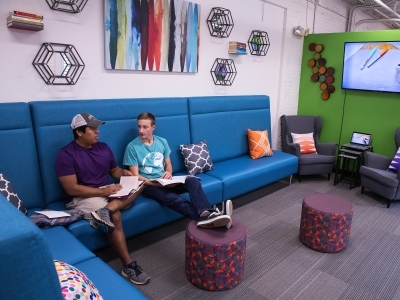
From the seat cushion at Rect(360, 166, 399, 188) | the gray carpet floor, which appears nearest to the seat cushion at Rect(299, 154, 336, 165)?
→ the seat cushion at Rect(360, 166, 399, 188)

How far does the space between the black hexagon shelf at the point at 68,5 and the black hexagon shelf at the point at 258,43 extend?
2.47m

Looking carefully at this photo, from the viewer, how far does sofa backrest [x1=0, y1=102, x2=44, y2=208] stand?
7.80 feet

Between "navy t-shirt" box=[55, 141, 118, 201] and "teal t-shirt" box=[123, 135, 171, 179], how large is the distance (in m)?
0.22

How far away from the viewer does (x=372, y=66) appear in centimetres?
462

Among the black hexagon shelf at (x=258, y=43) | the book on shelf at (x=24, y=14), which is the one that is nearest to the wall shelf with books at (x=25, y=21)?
the book on shelf at (x=24, y=14)

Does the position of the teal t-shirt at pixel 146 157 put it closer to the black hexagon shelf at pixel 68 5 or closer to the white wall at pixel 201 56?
the white wall at pixel 201 56

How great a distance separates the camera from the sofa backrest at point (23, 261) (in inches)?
25.2

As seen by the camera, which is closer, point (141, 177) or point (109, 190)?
point (109, 190)

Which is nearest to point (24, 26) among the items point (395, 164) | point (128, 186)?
point (128, 186)

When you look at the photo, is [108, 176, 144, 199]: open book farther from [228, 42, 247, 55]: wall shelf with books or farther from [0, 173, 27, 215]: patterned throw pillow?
[228, 42, 247, 55]: wall shelf with books

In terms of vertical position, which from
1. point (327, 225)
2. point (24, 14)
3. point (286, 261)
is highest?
point (24, 14)

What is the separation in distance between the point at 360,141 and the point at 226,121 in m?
2.23

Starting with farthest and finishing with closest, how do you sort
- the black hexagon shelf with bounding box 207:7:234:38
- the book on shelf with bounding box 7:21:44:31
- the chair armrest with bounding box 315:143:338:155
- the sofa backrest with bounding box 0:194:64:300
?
1. the chair armrest with bounding box 315:143:338:155
2. the black hexagon shelf with bounding box 207:7:234:38
3. the book on shelf with bounding box 7:21:44:31
4. the sofa backrest with bounding box 0:194:64:300

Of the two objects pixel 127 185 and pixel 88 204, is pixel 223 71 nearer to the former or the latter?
pixel 127 185
